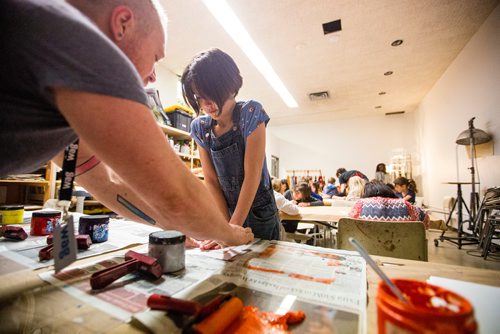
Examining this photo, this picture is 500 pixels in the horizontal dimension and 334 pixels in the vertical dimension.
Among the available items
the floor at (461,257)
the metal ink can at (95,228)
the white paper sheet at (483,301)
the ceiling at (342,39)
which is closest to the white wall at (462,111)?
the ceiling at (342,39)

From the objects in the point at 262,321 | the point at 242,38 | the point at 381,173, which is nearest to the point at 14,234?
the point at 262,321

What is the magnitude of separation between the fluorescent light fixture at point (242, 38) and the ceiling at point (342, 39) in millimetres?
83

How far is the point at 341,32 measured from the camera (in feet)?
11.6

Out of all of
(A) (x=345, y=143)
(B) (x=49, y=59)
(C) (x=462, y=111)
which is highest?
(A) (x=345, y=143)

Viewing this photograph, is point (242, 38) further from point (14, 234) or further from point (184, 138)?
point (14, 234)

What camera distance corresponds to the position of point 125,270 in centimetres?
57

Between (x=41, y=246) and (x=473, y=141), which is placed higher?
(x=473, y=141)

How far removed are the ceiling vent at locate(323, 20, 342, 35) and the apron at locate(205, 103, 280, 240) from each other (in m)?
3.04

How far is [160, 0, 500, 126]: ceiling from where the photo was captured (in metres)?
3.05

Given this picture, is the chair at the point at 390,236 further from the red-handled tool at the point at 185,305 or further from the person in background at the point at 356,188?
the person in background at the point at 356,188

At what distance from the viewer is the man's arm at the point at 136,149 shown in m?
0.35

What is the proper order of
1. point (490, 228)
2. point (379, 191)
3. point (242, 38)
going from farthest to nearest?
point (242, 38)
point (490, 228)
point (379, 191)

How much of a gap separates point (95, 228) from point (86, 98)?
0.74 meters

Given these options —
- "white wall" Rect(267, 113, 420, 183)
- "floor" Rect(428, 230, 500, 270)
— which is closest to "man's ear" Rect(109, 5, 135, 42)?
"floor" Rect(428, 230, 500, 270)
